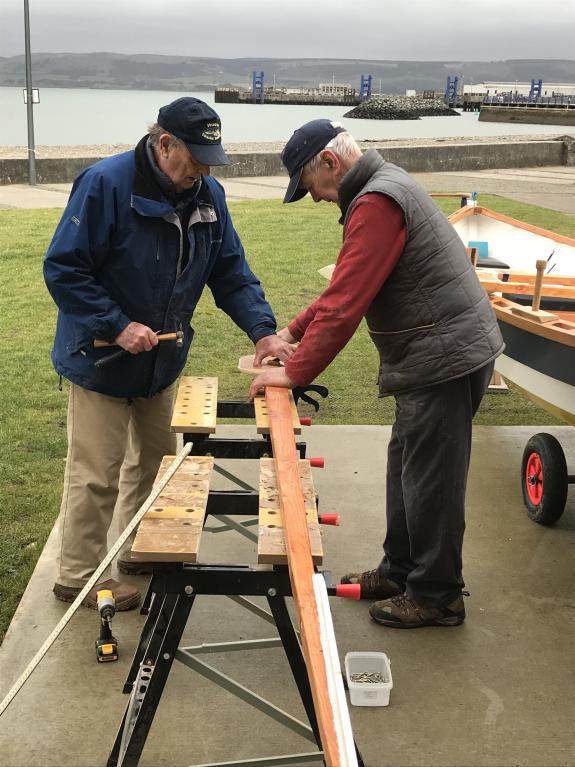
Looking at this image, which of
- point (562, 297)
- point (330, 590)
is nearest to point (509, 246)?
point (562, 297)

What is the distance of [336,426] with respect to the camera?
6.38 metres

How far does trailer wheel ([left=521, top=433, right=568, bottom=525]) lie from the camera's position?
489 cm

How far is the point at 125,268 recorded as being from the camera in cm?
368

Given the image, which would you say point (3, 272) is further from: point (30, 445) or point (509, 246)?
point (509, 246)

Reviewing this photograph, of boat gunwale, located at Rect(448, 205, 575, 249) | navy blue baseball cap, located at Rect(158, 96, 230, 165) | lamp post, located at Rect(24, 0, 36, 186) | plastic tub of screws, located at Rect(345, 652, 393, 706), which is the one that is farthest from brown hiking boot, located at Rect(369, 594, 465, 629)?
lamp post, located at Rect(24, 0, 36, 186)

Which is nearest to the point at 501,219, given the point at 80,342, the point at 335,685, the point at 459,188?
the point at 80,342

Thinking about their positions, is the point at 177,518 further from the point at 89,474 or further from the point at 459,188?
the point at 459,188

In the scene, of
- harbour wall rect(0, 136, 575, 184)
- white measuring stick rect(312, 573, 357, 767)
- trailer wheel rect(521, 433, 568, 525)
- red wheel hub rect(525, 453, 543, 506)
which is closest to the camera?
white measuring stick rect(312, 573, 357, 767)

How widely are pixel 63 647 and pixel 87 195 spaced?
175 centimetres

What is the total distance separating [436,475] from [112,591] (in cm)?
144

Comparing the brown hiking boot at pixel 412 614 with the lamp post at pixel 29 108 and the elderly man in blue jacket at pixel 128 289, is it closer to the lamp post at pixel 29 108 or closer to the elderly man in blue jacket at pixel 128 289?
the elderly man in blue jacket at pixel 128 289

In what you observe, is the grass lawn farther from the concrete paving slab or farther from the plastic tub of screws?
the plastic tub of screws

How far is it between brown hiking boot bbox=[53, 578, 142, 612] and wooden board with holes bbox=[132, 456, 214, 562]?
34.0 inches

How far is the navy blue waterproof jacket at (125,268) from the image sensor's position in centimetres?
356
